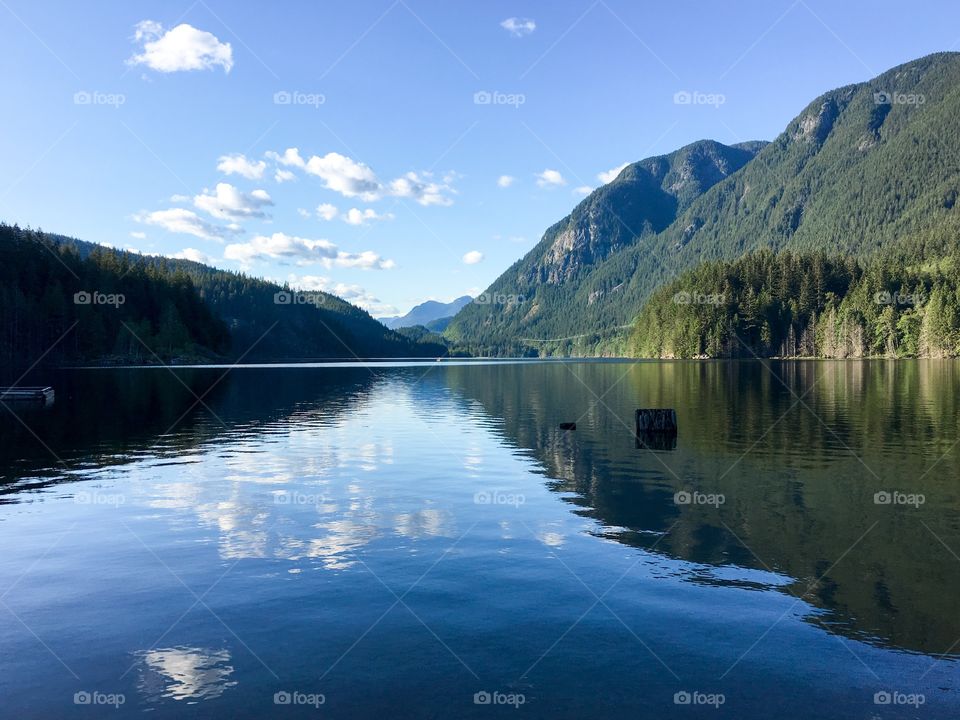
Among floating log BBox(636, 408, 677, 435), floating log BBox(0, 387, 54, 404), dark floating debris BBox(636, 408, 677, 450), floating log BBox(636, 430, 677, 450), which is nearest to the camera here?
floating log BBox(636, 430, 677, 450)

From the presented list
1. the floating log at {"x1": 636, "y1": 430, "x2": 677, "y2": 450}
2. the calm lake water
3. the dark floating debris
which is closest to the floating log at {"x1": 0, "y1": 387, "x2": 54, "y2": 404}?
the calm lake water

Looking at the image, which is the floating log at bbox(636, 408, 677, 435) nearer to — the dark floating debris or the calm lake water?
the dark floating debris

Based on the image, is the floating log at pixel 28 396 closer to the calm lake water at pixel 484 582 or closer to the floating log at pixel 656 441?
the calm lake water at pixel 484 582

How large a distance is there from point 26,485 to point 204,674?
27126mm

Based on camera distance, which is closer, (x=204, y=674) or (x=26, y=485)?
(x=204, y=674)

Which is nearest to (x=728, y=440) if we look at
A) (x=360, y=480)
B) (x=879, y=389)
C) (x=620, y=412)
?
(x=620, y=412)

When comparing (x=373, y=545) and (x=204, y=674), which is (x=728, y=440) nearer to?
(x=373, y=545)

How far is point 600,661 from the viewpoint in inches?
544

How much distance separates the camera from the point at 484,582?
18.8m

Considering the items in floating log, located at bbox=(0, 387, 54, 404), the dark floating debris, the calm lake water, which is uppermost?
floating log, located at bbox=(0, 387, 54, 404)

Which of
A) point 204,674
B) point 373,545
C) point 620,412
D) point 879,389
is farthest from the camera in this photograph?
point 879,389

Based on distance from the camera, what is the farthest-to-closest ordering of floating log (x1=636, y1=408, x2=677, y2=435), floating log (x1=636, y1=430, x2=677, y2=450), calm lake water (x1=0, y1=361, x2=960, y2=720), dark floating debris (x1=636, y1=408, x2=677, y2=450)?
1. floating log (x1=636, y1=408, x2=677, y2=435)
2. dark floating debris (x1=636, y1=408, x2=677, y2=450)
3. floating log (x1=636, y1=430, x2=677, y2=450)
4. calm lake water (x1=0, y1=361, x2=960, y2=720)

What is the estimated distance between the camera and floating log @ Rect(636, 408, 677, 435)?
4931 cm

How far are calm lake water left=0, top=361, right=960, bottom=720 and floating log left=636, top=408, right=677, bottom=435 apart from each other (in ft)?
19.1
